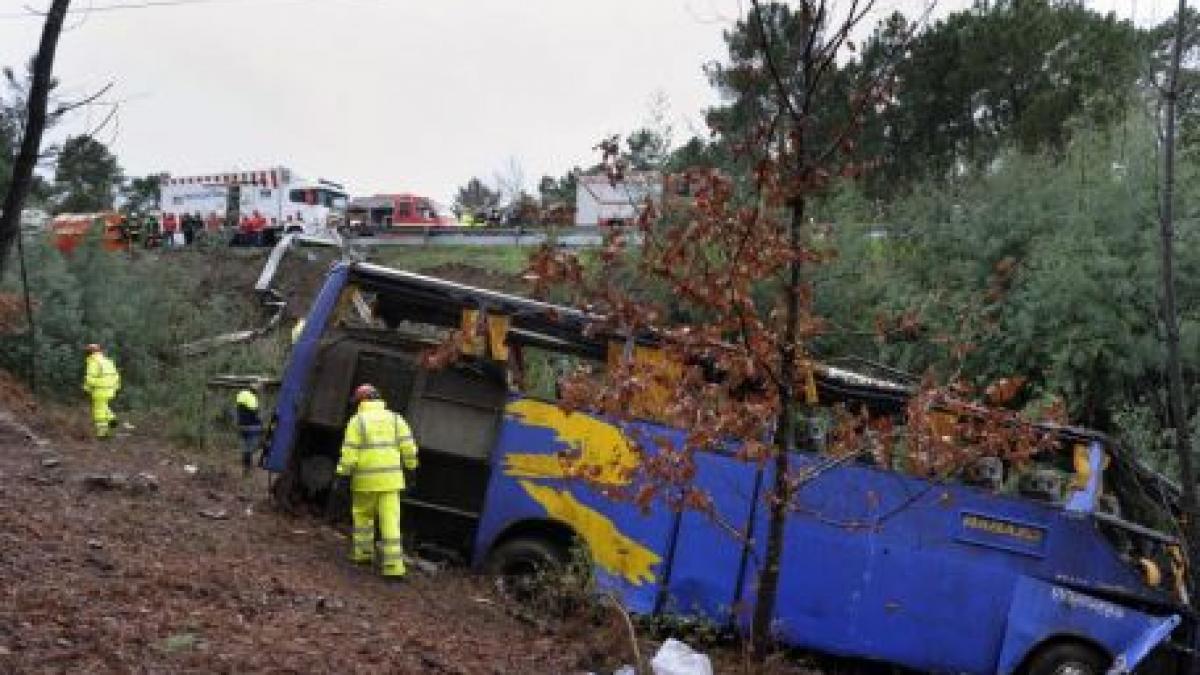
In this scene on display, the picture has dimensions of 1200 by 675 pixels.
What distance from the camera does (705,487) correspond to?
9.54 m

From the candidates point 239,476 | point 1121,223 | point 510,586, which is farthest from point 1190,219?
point 239,476

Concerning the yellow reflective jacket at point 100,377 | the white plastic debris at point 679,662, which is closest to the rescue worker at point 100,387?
the yellow reflective jacket at point 100,377

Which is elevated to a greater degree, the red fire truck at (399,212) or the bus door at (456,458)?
the red fire truck at (399,212)

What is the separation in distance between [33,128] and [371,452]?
406 cm

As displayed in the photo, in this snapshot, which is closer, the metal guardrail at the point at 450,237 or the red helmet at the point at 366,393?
the red helmet at the point at 366,393

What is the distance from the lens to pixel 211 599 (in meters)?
7.06

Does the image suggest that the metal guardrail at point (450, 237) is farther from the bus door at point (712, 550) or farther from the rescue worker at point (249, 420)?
the bus door at point (712, 550)

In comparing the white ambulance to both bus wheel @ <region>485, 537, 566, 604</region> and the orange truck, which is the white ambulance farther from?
bus wheel @ <region>485, 537, 566, 604</region>

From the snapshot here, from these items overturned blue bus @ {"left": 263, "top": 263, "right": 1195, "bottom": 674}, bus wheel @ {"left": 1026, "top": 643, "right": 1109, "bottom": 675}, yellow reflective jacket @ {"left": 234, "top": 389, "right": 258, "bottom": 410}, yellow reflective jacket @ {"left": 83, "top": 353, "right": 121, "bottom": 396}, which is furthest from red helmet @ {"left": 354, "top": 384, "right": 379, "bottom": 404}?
yellow reflective jacket @ {"left": 83, "top": 353, "right": 121, "bottom": 396}

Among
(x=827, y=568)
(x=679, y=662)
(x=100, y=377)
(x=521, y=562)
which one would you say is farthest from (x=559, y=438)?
(x=100, y=377)

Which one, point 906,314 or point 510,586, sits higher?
point 906,314

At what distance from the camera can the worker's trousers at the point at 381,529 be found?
9016 mm

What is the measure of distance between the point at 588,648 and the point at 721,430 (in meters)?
2.34

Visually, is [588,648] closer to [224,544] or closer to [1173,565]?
[224,544]
